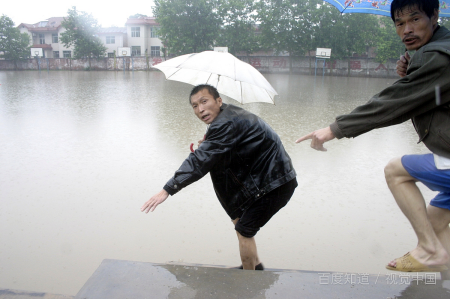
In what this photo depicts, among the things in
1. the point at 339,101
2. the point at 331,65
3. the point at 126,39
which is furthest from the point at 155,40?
the point at 339,101

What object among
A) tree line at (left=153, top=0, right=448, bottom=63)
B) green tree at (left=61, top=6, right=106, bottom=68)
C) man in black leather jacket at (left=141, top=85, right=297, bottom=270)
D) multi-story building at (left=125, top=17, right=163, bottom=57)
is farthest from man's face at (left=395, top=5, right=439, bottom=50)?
multi-story building at (left=125, top=17, right=163, bottom=57)

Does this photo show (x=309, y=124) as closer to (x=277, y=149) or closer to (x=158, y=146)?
(x=158, y=146)

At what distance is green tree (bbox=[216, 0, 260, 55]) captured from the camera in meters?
34.7

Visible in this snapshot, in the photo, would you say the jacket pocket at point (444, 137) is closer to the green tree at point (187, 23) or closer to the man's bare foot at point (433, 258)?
the man's bare foot at point (433, 258)

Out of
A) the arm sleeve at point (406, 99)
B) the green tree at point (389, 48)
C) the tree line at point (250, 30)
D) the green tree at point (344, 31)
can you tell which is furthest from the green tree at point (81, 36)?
the arm sleeve at point (406, 99)

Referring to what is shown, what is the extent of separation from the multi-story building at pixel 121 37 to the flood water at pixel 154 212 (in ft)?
132

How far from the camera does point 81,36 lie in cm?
3931

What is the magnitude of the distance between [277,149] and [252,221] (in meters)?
0.50

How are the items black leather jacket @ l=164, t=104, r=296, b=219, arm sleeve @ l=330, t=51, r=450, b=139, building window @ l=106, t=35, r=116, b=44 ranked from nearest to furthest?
arm sleeve @ l=330, t=51, r=450, b=139 → black leather jacket @ l=164, t=104, r=296, b=219 → building window @ l=106, t=35, r=116, b=44

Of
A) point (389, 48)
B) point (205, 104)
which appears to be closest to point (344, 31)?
point (389, 48)

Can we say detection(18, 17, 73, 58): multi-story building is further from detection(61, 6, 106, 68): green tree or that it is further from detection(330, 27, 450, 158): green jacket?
detection(330, 27, 450, 158): green jacket

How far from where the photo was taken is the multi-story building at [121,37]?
4472 cm

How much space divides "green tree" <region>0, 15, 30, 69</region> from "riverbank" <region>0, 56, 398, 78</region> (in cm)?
74

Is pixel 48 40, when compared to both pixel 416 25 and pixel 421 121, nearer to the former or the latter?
pixel 416 25
